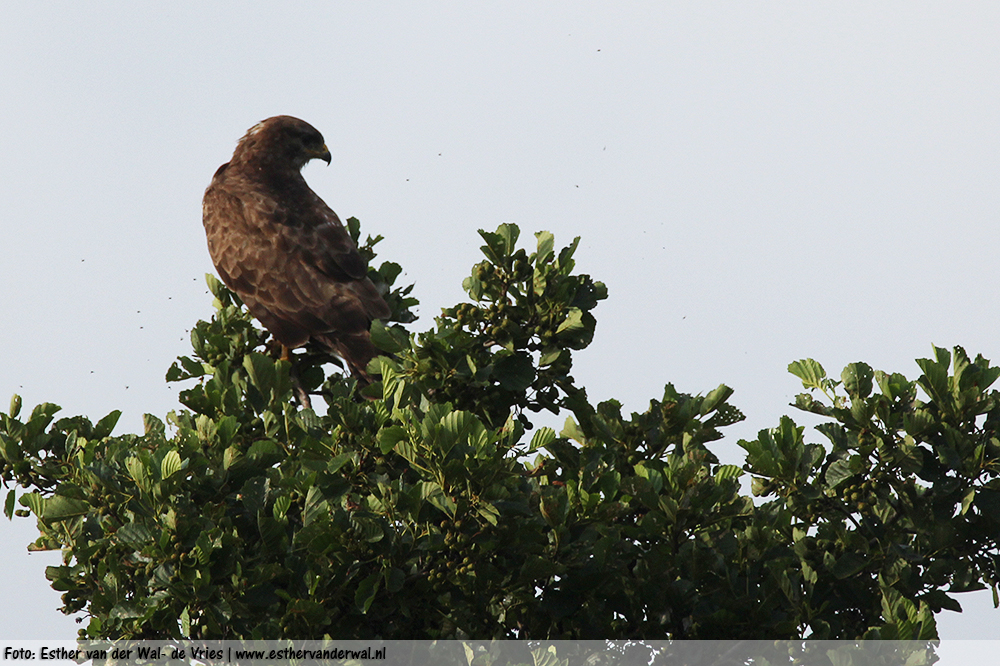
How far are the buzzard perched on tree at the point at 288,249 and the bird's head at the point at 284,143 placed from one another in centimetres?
1

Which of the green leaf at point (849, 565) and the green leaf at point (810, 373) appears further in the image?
the green leaf at point (810, 373)

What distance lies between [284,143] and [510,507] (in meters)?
7.63

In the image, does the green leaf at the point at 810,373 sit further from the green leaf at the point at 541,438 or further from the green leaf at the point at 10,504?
the green leaf at the point at 10,504

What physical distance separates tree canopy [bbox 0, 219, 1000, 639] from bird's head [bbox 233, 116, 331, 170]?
17.4 feet

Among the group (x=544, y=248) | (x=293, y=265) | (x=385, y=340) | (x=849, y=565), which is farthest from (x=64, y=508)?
(x=293, y=265)

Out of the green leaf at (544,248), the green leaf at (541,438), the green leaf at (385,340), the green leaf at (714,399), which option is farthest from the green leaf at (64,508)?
the green leaf at (714,399)

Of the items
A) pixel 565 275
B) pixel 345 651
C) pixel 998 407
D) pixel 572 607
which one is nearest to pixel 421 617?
pixel 345 651

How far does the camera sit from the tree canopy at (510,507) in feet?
15.1

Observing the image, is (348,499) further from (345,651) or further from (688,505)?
(688,505)

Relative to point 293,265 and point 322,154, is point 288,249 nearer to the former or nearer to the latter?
point 293,265

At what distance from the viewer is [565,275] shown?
6340 millimetres

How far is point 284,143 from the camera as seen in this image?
11.1 metres

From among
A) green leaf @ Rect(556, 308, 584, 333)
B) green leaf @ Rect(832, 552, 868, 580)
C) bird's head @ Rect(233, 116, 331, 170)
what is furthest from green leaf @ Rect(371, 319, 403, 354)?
bird's head @ Rect(233, 116, 331, 170)

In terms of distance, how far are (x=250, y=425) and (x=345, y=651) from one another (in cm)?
212
